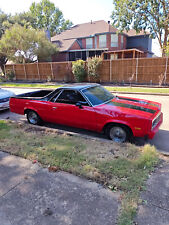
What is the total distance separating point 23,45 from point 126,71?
16136 millimetres

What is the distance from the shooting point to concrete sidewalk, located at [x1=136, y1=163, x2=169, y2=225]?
210cm

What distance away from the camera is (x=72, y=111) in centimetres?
476

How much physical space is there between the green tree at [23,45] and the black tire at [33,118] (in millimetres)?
20981

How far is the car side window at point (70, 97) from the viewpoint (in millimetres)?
4685

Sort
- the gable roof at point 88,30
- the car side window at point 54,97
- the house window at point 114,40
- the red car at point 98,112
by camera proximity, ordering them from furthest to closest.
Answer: the gable roof at point 88,30, the house window at point 114,40, the car side window at point 54,97, the red car at point 98,112

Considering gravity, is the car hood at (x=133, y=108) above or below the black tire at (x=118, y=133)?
above

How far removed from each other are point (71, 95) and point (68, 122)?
814mm

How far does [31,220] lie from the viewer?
2.16 m

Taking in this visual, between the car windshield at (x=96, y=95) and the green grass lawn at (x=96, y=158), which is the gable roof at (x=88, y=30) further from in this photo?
the green grass lawn at (x=96, y=158)

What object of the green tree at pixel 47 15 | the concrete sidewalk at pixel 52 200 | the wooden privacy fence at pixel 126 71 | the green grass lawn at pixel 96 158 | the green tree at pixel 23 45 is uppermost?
the green tree at pixel 47 15

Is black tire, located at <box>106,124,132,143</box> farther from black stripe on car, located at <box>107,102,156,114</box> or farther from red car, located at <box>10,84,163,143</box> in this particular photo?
black stripe on car, located at <box>107,102,156,114</box>

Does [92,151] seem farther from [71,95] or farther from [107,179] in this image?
[71,95]

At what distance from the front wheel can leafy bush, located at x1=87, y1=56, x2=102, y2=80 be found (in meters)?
12.9

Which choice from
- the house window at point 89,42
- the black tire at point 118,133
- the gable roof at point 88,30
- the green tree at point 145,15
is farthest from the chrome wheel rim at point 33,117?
the house window at point 89,42
